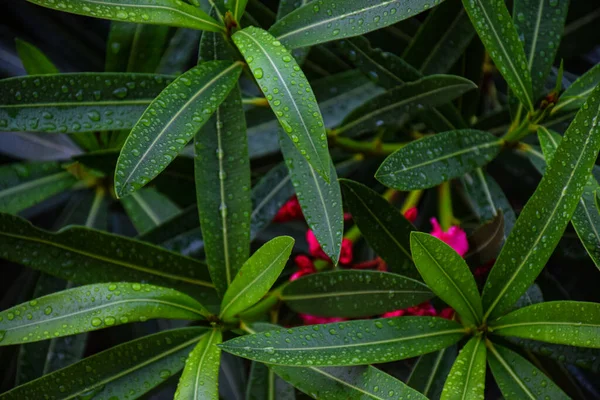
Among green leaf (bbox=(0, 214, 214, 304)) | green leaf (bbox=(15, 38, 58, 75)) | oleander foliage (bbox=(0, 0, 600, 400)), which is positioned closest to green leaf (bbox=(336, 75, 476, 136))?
oleander foliage (bbox=(0, 0, 600, 400))

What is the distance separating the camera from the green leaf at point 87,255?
82 centimetres

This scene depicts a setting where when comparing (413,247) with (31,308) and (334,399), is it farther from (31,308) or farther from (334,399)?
(31,308)

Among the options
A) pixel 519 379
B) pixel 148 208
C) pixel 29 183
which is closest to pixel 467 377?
pixel 519 379

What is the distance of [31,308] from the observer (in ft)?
2.32

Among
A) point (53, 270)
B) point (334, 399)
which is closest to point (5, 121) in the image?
point (53, 270)

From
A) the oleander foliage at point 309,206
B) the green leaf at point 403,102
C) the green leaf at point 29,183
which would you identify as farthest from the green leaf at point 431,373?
the green leaf at point 29,183

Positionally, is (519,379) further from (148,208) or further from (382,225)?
(148,208)

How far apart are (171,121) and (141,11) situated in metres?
0.12

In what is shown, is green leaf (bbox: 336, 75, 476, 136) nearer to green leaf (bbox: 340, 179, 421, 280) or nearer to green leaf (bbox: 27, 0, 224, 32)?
green leaf (bbox: 340, 179, 421, 280)

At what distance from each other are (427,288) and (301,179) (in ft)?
0.69

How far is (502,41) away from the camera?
791 mm

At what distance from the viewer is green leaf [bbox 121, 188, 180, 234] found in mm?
1103

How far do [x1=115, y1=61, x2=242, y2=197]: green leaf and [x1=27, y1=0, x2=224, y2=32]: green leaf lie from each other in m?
0.06

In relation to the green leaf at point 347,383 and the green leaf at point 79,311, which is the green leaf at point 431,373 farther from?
the green leaf at point 79,311
